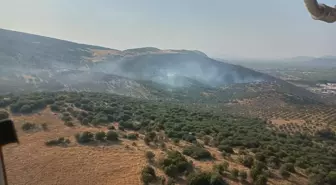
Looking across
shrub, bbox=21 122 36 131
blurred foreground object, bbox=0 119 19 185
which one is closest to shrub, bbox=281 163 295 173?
blurred foreground object, bbox=0 119 19 185

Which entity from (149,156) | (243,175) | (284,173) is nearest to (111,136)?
(149,156)

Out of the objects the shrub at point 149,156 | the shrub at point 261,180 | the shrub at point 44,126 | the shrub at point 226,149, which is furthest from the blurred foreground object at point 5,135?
the shrub at point 44,126

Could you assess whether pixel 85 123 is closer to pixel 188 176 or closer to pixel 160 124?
pixel 160 124

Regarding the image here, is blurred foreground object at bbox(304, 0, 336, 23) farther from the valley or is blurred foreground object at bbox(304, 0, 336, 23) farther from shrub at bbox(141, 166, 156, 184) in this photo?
shrub at bbox(141, 166, 156, 184)

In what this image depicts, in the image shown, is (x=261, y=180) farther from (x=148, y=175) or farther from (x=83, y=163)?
(x=83, y=163)

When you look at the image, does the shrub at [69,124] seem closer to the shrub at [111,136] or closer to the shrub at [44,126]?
the shrub at [44,126]

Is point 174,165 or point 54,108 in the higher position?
point 54,108
